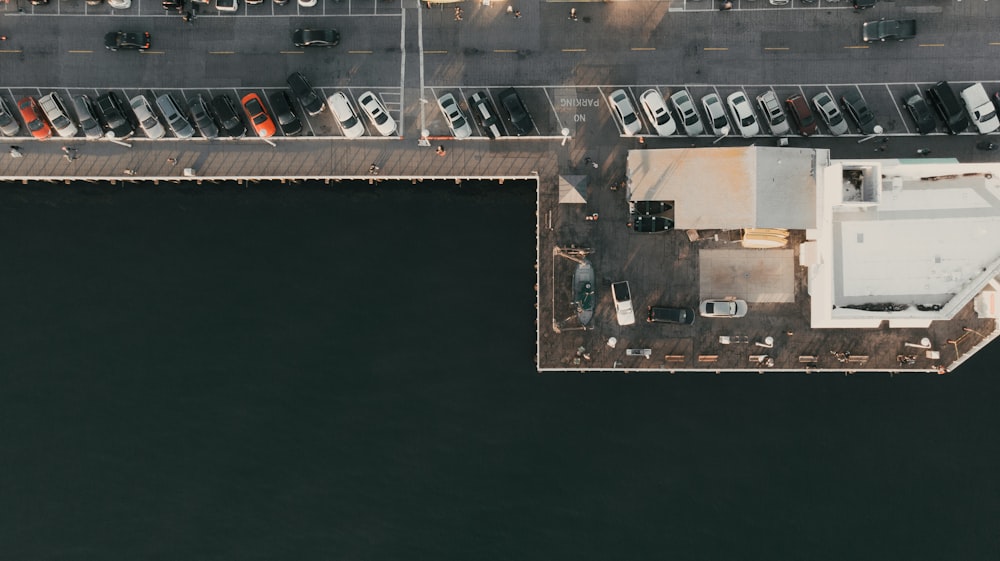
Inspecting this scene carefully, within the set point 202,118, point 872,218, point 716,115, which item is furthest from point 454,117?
point 872,218

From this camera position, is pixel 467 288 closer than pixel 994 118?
No

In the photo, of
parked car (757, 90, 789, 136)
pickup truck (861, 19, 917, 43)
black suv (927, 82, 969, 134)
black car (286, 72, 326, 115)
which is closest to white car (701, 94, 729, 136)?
parked car (757, 90, 789, 136)

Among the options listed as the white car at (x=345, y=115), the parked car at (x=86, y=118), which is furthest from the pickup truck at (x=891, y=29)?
the parked car at (x=86, y=118)

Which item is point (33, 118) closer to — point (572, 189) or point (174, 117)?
point (174, 117)

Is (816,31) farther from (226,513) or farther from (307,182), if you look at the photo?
(226,513)

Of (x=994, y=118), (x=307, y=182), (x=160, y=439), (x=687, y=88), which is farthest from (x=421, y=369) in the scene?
Answer: (x=994, y=118)

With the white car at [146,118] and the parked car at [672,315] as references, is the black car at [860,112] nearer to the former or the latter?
the parked car at [672,315]

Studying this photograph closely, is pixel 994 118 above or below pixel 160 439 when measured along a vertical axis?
above
